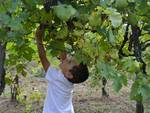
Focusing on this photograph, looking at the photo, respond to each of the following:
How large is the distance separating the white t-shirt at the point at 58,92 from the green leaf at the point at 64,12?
1.50m

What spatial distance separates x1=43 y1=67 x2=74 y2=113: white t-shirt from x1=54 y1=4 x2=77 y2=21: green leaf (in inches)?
59.2

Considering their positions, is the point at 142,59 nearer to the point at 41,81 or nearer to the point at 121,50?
the point at 121,50

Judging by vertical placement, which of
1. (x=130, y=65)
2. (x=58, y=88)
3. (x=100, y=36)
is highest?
(x=100, y=36)

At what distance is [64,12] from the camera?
5.88 ft

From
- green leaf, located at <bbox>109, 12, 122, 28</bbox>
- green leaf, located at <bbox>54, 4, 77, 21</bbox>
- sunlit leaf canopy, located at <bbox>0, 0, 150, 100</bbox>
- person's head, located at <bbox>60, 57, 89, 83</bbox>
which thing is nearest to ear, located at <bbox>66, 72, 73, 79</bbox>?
person's head, located at <bbox>60, 57, 89, 83</bbox>

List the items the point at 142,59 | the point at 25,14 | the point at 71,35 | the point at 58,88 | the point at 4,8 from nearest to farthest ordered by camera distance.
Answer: the point at 4,8 < the point at 25,14 < the point at 71,35 < the point at 142,59 < the point at 58,88

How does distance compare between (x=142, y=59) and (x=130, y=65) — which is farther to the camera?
(x=142, y=59)

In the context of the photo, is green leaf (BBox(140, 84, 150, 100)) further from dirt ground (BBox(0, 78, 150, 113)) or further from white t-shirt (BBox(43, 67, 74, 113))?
dirt ground (BBox(0, 78, 150, 113))

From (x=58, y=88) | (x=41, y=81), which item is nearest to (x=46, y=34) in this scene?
(x=58, y=88)

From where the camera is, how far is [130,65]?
1.92 m

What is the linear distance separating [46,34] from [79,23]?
0.54m

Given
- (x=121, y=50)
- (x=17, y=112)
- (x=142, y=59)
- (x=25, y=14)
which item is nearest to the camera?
(x=25, y=14)

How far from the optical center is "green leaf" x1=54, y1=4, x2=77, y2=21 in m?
1.78

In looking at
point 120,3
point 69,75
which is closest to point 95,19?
point 120,3
